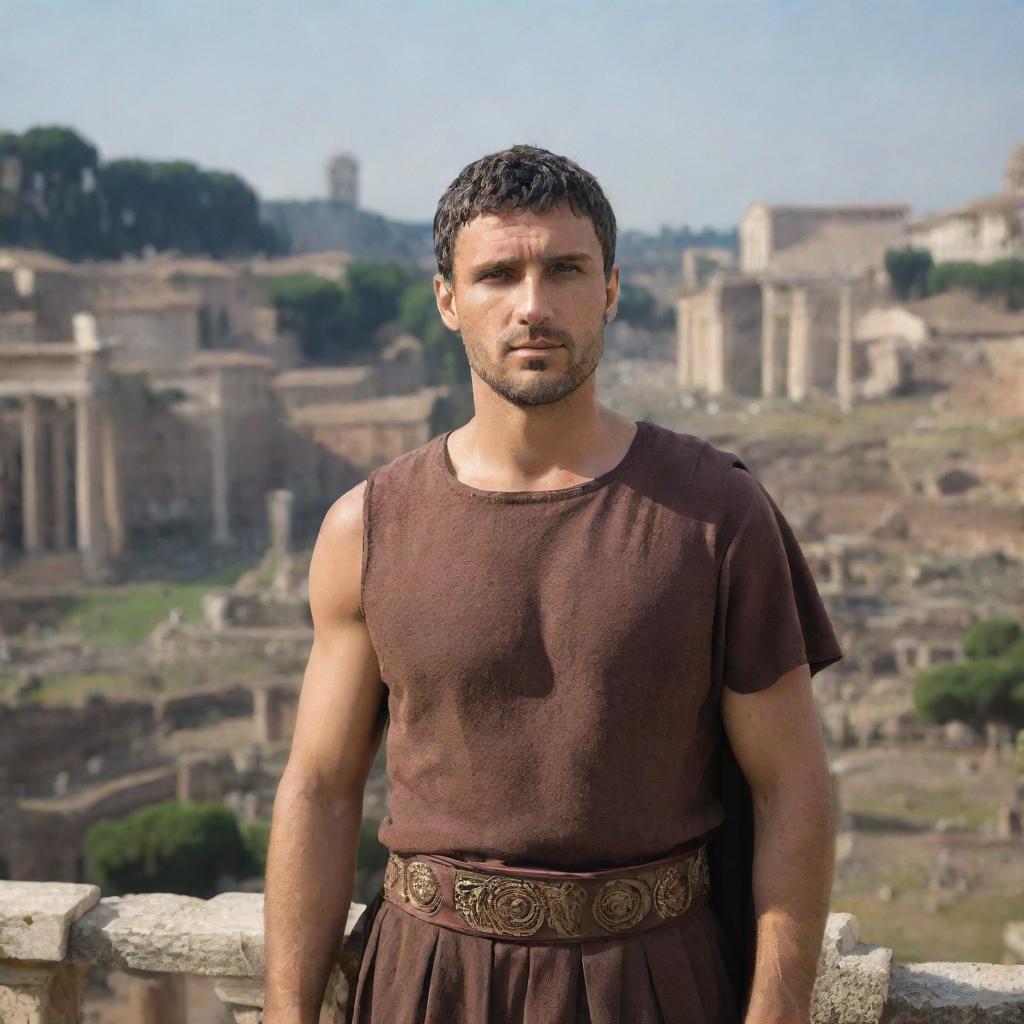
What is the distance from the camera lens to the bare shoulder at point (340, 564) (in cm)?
182

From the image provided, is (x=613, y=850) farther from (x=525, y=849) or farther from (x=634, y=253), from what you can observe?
(x=634, y=253)

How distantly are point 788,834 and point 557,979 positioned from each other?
0.27 meters

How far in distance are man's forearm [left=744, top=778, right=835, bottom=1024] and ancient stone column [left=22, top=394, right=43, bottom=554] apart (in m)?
23.4

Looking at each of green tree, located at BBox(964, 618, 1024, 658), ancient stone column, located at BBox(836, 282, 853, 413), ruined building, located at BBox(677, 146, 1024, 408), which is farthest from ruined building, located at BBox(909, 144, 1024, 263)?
green tree, located at BBox(964, 618, 1024, 658)

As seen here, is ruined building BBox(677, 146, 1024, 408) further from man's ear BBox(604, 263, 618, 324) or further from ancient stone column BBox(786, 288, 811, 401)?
man's ear BBox(604, 263, 618, 324)

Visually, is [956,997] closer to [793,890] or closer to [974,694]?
[793,890]

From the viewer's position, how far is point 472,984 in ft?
5.57

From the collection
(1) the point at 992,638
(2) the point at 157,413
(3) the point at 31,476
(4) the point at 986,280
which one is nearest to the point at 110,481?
(3) the point at 31,476

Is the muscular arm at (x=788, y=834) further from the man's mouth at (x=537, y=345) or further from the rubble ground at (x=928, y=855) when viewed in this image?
the rubble ground at (x=928, y=855)

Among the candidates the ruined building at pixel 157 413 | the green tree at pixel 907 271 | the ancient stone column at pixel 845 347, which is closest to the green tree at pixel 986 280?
the green tree at pixel 907 271

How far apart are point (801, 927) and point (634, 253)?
77.1m

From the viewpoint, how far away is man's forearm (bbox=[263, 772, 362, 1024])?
1.81 meters

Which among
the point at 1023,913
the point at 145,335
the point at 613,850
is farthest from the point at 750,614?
the point at 145,335

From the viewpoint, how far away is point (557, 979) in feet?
5.50
